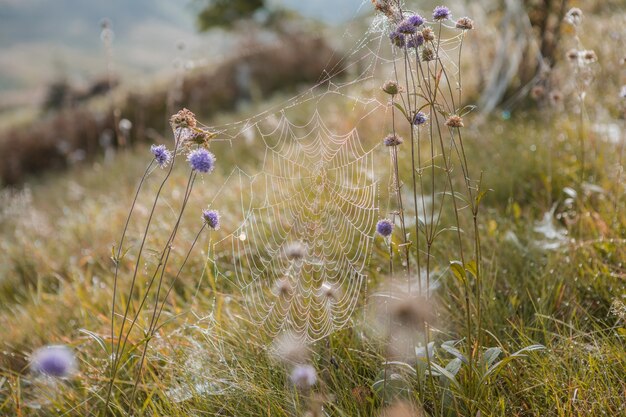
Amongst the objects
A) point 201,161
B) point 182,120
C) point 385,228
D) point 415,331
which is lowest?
point 415,331

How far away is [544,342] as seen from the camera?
1968mm

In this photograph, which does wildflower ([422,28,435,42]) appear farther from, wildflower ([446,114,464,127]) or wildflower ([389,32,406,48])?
wildflower ([446,114,464,127])

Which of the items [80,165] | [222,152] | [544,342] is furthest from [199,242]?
[80,165]

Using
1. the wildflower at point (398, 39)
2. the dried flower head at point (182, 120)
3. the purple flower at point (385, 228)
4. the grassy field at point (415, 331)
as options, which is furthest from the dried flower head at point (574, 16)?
the dried flower head at point (182, 120)

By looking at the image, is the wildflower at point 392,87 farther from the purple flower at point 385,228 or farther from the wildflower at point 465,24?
the purple flower at point 385,228

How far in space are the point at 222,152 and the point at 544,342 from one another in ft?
16.2

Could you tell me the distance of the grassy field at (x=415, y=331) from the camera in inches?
65.3

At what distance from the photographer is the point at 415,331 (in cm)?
195

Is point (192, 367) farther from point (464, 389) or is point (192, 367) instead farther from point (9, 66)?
point (9, 66)

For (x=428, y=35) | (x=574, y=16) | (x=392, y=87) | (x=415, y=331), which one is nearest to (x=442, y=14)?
(x=428, y=35)

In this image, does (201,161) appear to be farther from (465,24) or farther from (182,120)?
(465,24)

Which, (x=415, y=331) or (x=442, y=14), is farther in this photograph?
(x=415, y=331)

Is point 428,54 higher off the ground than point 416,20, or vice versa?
point 416,20

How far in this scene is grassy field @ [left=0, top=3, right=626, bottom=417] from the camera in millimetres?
1659
